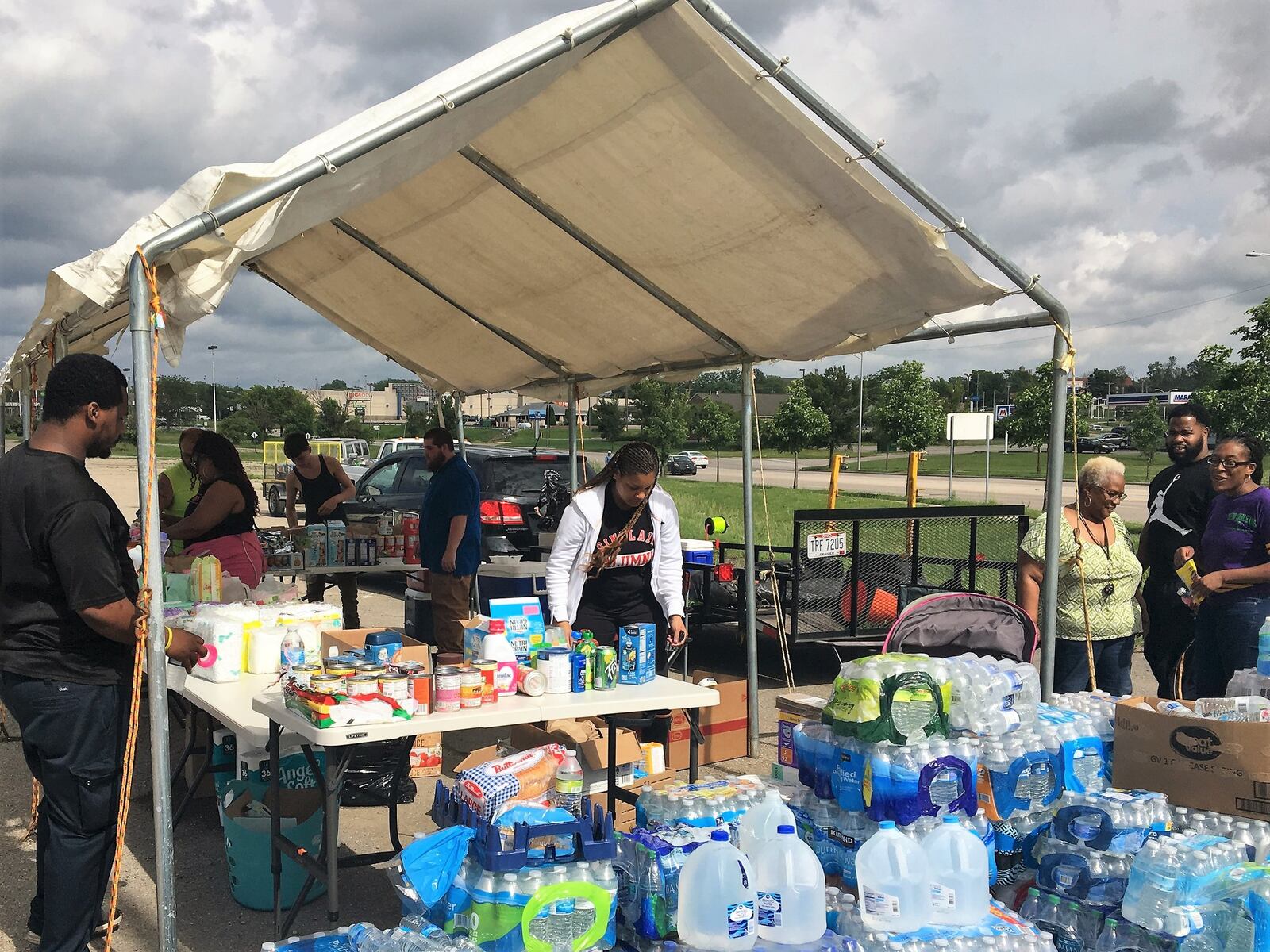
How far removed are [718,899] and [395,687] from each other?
1.40 metres

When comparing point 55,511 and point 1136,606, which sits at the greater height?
point 55,511

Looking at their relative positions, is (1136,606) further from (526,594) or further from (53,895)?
(53,895)

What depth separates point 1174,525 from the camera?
5570 millimetres

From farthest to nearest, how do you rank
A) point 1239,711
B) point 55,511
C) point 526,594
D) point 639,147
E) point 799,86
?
point 526,594 → point 639,147 → point 799,86 → point 1239,711 → point 55,511

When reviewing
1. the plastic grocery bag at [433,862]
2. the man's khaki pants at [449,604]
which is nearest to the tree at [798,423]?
the man's khaki pants at [449,604]

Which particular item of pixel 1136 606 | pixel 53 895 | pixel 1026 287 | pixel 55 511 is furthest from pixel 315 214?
pixel 1136 606

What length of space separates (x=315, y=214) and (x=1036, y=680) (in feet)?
11.4

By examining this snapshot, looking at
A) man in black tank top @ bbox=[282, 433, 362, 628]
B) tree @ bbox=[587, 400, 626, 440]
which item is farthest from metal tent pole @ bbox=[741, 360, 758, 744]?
tree @ bbox=[587, 400, 626, 440]

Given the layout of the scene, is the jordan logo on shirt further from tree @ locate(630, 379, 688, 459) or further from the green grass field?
the green grass field

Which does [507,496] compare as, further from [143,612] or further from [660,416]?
[660,416]

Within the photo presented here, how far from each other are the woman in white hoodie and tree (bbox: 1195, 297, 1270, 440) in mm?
16943

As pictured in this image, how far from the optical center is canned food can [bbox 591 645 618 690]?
414 centimetres

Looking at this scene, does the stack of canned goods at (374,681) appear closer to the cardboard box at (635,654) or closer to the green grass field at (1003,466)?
the cardboard box at (635,654)

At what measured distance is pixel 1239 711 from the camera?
3.78m
